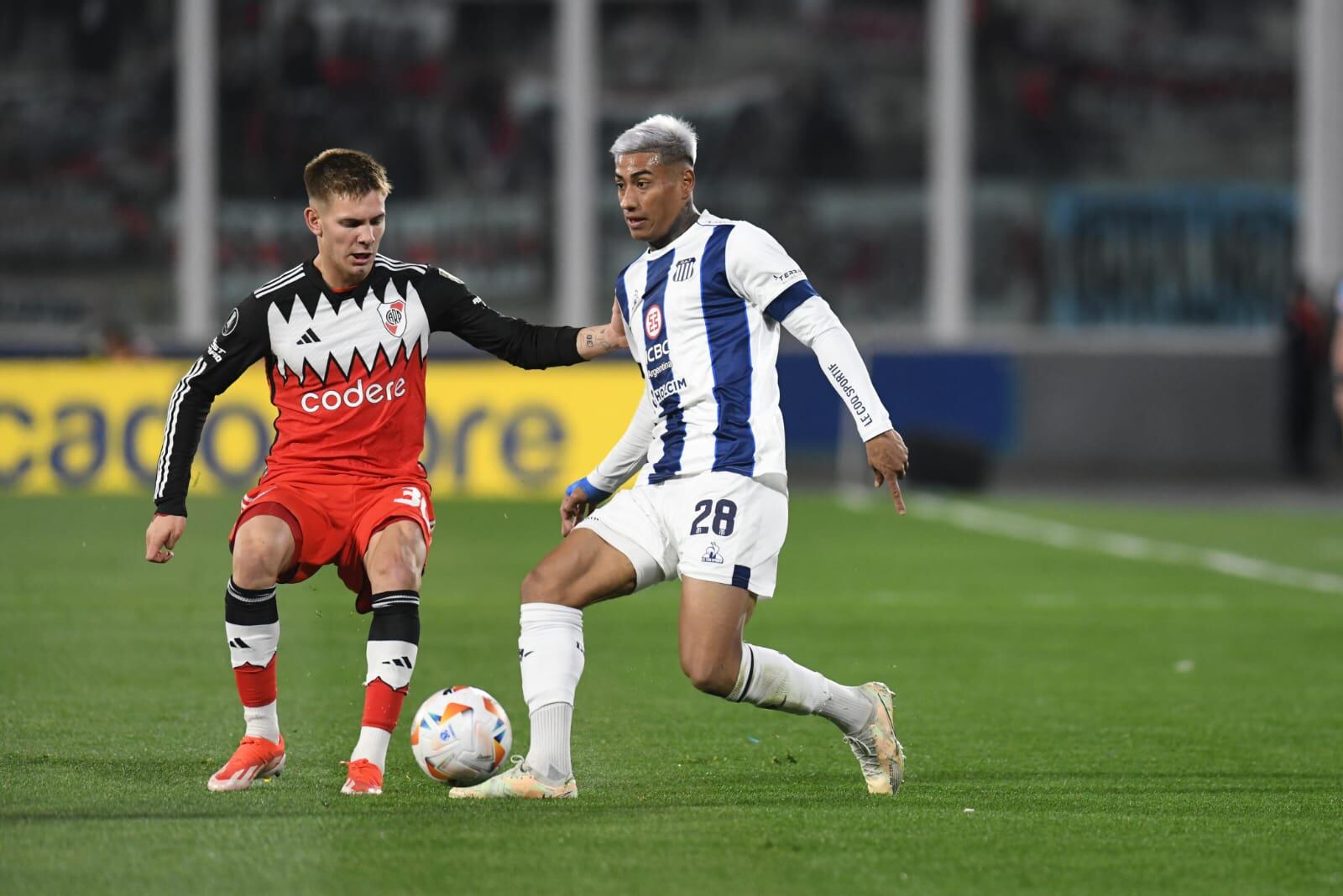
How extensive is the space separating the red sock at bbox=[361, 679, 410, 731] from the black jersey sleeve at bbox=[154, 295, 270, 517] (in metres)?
0.79

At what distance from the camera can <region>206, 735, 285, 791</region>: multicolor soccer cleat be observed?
585cm

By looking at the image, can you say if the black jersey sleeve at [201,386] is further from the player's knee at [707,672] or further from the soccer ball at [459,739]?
the player's knee at [707,672]

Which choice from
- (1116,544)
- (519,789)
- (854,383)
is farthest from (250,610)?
(1116,544)

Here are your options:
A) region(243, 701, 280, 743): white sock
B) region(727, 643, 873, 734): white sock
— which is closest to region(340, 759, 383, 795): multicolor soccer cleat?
region(243, 701, 280, 743): white sock

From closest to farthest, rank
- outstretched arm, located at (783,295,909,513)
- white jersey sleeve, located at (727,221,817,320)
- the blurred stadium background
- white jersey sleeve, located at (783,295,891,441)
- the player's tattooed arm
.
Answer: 1. outstretched arm, located at (783,295,909,513)
2. white jersey sleeve, located at (783,295,891,441)
3. white jersey sleeve, located at (727,221,817,320)
4. the player's tattooed arm
5. the blurred stadium background

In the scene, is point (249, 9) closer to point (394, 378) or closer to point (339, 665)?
point (339, 665)

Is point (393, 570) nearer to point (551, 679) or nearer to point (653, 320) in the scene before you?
point (551, 679)

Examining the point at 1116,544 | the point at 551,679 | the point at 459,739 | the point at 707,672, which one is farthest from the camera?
the point at 1116,544

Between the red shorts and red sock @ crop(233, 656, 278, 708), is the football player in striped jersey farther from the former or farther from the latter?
red sock @ crop(233, 656, 278, 708)

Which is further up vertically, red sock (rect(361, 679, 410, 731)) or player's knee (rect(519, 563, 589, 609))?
player's knee (rect(519, 563, 589, 609))

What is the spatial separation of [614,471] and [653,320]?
55cm

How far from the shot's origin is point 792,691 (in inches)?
232

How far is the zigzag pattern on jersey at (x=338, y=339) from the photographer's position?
611 cm

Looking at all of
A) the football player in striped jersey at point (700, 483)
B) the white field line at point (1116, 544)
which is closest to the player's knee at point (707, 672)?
the football player in striped jersey at point (700, 483)
